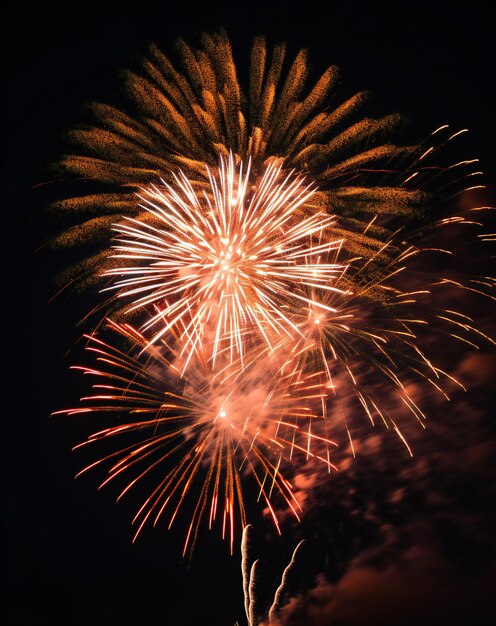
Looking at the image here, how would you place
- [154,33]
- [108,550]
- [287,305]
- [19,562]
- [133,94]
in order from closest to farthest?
[133,94]
[287,305]
[154,33]
[108,550]
[19,562]

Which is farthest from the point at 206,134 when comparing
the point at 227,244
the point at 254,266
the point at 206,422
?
the point at 206,422

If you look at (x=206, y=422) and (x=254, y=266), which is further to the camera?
(x=206, y=422)

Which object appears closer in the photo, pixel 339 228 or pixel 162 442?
pixel 339 228

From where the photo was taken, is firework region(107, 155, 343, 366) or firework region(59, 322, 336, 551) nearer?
firework region(107, 155, 343, 366)

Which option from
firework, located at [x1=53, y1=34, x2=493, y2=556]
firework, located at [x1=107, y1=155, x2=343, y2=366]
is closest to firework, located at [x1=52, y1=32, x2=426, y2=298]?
firework, located at [x1=53, y1=34, x2=493, y2=556]

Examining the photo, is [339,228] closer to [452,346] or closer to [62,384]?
[452,346]

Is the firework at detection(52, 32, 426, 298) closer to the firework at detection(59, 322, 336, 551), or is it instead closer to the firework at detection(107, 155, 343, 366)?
the firework at detection(107, 155, 343, 366)

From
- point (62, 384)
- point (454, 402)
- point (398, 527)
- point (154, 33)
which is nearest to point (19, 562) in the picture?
point (62, 384)

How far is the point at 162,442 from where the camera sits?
12.3 feet

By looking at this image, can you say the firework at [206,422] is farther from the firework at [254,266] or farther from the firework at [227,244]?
the firework at [227,244]

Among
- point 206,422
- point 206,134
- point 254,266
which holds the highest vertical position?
point 206,134

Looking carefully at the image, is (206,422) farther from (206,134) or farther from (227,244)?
(206,134)

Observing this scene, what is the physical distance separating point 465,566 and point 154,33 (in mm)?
5560

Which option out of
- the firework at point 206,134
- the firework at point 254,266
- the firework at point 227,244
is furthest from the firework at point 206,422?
the firework at point 206,134
